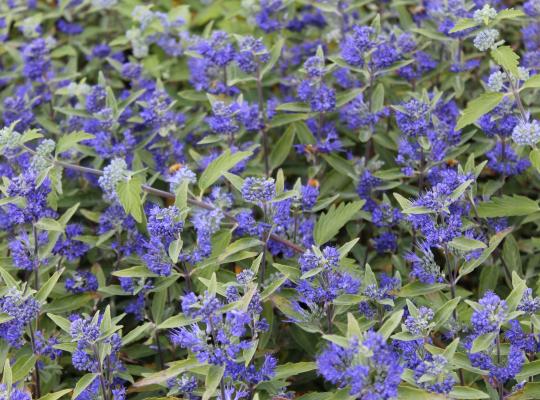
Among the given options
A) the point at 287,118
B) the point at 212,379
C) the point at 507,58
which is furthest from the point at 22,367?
the point at 507,58

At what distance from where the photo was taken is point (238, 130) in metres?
4.29

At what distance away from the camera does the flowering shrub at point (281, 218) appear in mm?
3043

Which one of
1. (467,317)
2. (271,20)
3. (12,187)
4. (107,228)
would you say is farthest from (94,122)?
(467,317)

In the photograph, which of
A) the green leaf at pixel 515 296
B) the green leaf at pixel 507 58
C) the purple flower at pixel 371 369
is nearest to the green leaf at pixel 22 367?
the purple flower at pixel 371 369

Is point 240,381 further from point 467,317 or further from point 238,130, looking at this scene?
point 238,130

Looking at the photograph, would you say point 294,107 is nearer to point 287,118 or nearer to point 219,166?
point 287,118

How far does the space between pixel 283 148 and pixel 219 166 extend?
745 millimetres

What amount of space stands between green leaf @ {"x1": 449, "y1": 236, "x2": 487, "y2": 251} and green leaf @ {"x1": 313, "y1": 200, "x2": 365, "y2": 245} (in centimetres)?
62

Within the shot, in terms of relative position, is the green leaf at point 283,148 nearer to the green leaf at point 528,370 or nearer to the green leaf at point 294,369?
the green leaf at point 294,369

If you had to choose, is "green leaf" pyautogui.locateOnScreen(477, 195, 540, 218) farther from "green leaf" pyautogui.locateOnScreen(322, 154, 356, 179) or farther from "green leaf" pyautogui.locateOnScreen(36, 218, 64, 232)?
"green leaf" pyautogui.locateOnScreen(36, 218, 64, 232)

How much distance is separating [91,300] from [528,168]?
2.55 meters

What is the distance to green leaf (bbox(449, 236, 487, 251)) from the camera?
317cm

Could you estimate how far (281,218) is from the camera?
3.51 m

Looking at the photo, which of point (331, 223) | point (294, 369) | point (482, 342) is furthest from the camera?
point (331, 223)
